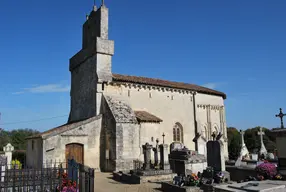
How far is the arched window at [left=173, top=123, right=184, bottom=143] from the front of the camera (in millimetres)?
23484

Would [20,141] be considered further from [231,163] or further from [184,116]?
[231,163]

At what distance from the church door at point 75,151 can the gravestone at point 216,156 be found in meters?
9.30

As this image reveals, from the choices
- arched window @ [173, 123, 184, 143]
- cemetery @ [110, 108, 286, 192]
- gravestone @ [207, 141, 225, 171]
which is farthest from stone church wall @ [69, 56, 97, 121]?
gravestone @ [207, 141, 225, 171]

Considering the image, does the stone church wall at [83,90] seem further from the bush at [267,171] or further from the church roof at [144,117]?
the bush at [267,171]

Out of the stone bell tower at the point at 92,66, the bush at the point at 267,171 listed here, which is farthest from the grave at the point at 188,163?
the stone bell tower at the point at 92,66

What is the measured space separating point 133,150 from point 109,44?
8.85 meters

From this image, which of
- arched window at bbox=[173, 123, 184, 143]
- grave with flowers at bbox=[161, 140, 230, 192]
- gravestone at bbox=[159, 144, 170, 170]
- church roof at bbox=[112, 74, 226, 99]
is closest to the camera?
grave with flowers at bbox=[161, 140, 230, 192]

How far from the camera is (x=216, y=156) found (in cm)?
1182

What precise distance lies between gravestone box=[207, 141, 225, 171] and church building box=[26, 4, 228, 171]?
459cm

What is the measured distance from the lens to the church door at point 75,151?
55.2ft

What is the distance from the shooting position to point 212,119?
26.6 meters

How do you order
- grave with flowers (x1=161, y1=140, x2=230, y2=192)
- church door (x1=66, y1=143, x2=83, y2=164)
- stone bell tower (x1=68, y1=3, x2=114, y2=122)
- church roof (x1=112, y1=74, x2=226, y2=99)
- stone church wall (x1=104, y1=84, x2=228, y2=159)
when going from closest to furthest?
grave with flowers (x1=161, y1=140, x2=230, y2=192) < church door (x1=66, y1=143, x2=83, y2=164) < stone bell tower (x1=68, y1=3, x2=114, y2=122) < stone church wall (x1=104, y1=84, x2=228, y2=159) < church roof (x1=112, y1=74, x2=226, y2=99)

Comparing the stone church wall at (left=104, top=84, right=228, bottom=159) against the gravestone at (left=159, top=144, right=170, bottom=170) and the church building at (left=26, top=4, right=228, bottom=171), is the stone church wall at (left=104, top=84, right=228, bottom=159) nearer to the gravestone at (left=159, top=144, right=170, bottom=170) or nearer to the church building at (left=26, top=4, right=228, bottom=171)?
the church building at (left=26, top=4, right=228, bottom=171)

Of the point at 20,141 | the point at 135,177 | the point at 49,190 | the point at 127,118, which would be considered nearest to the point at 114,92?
the point at 127,118
